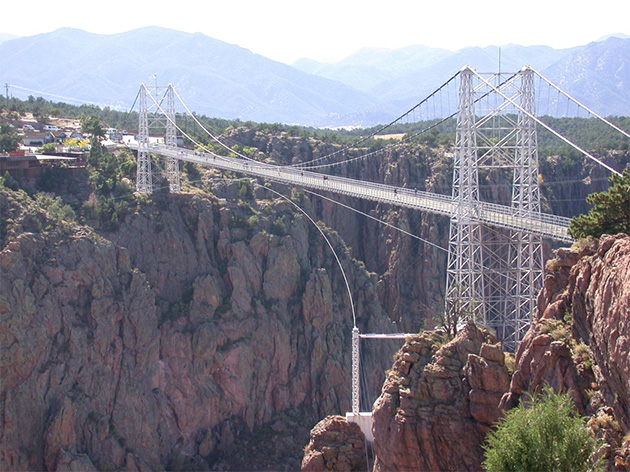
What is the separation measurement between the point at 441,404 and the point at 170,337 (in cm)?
2888

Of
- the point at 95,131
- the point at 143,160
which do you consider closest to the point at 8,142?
the point at 143,160

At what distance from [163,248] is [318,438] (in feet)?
88.4

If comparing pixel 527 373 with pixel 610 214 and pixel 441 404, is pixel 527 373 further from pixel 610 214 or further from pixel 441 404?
pixel 610 214

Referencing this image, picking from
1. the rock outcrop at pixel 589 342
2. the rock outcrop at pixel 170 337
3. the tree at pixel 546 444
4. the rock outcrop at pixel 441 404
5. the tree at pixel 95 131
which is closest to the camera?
the tree at pixel 546 444

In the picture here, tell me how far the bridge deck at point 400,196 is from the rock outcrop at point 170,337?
3.06 m

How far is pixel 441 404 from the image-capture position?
24828mm

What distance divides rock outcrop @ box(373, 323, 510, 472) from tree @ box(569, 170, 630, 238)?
427 centimetres

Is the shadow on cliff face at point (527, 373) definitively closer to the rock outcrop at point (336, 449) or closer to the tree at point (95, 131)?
the rock outcrop at point (336, 449)

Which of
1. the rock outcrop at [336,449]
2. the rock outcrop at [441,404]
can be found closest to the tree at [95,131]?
the rock outcrop at [336,449]

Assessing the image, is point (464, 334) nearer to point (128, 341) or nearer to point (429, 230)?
point (128, 341)

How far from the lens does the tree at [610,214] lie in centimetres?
2470

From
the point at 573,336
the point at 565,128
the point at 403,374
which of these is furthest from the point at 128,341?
the point at 565,128

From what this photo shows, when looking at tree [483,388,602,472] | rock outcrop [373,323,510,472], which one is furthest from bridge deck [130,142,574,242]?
tree [483,388,602,472]

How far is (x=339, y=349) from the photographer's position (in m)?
55.6
